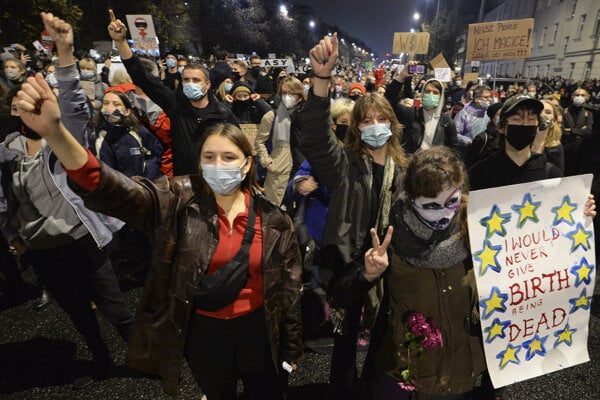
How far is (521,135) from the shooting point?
2.68 meters

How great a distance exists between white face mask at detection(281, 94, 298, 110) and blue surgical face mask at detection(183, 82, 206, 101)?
1.13m

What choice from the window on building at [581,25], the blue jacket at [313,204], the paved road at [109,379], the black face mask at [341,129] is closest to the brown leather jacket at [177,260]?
the blue jacket at [313,204]

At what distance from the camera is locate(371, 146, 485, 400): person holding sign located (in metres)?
1.81

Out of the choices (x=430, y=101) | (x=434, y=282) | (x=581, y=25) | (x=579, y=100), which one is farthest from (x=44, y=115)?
(x=581, y=25)

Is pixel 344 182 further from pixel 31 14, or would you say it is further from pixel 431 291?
pixel 31 14

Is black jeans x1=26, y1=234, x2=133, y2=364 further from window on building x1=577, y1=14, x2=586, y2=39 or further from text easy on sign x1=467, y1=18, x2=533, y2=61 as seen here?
window on building x1=577, y1=14, x2=586, y2=39

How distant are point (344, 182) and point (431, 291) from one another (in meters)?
0.79

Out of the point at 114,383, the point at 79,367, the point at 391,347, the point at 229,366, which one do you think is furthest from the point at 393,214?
the point at 79,367

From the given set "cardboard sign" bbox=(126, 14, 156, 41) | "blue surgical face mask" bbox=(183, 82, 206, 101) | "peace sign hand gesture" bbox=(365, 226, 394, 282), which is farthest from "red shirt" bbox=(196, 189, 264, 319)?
"cardboard sign" bbox=(126, 14, 156, 41)

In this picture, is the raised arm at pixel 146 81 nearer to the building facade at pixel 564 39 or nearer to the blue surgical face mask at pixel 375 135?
the blue surgical face mask at pixel 375 135

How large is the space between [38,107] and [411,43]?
1308 centimetres

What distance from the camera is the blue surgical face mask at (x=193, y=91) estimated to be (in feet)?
12.3

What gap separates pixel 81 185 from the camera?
4.63 ft

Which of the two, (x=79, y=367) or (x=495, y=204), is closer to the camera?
(x=495, y=204)
